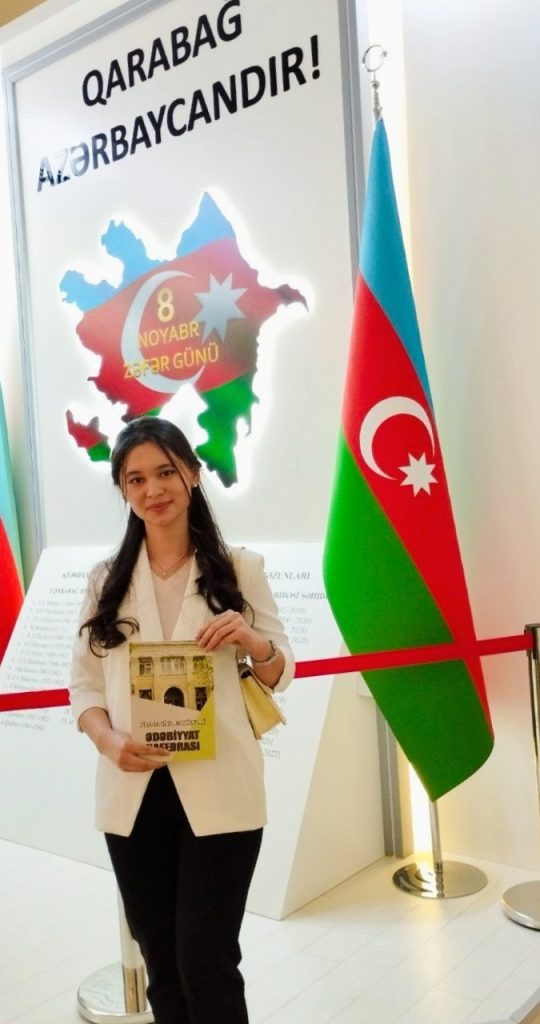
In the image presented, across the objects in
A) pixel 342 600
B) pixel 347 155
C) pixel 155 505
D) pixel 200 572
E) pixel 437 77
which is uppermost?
pixel 437 77

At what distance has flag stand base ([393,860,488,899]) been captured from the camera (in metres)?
3.07

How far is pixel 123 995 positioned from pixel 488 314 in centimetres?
243

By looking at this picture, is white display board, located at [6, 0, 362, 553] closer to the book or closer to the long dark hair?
the long dark hair

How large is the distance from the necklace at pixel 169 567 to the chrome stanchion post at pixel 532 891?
1388 mm

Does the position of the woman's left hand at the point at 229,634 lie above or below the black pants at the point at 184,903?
above

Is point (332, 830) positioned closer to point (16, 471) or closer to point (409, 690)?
point (409, 690)

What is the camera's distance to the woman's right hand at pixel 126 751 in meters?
1.63

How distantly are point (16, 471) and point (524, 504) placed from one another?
280cm

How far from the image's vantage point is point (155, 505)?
1.77 meters

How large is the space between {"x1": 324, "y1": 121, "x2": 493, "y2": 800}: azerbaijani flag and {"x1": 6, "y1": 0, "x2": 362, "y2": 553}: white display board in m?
0.49

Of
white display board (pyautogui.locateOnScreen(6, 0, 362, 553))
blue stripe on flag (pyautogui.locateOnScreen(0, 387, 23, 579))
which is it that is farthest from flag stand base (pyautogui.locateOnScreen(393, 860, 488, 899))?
blue stripe on flag (pyautogui.locateOnScreen(0, 387, 23, 579))

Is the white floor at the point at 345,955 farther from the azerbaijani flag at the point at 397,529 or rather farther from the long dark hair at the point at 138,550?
the long dark hair at the point at 138,550

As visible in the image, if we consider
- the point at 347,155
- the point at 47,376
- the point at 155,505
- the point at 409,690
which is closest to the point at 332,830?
the point at 409,690

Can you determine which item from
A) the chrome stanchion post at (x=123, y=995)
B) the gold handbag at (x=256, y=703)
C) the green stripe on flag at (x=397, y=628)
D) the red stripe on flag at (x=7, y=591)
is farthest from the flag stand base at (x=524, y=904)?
the red stripe on flag at (x=7, y=591)
